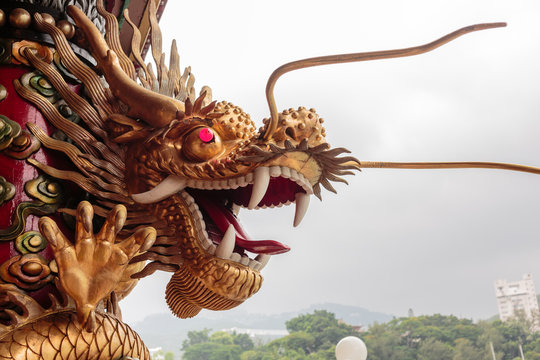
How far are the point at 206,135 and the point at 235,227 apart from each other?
306mm

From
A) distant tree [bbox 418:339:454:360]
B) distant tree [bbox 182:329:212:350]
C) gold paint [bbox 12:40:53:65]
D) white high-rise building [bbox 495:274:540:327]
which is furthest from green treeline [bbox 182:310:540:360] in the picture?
gold paint [bbox 12:40:53:65]

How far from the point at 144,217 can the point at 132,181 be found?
0.11 meters

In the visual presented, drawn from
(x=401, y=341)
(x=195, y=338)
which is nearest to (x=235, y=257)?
(x=401, y=341)

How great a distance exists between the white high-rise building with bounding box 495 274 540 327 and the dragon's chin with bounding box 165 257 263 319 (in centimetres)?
2210

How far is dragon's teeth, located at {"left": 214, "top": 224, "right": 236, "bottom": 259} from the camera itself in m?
1.43

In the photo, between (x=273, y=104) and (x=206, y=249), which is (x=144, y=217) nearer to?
(x=206, y=249)

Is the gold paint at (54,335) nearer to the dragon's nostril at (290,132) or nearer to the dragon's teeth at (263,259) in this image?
the dragon's teeth at (263,259)

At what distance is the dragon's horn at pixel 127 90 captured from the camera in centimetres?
154

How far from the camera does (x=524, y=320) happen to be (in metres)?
19.0

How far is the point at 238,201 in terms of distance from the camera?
5.53ft

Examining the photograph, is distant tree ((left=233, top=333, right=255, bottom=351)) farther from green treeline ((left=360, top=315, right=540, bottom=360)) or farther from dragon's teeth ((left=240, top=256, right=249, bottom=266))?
dragon's teeth ((left=240, top=256, right=249, bottom=266))

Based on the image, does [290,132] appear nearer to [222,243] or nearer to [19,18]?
[222,243]

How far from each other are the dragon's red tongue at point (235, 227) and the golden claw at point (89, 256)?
0.35 metres

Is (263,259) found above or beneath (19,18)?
beneath
